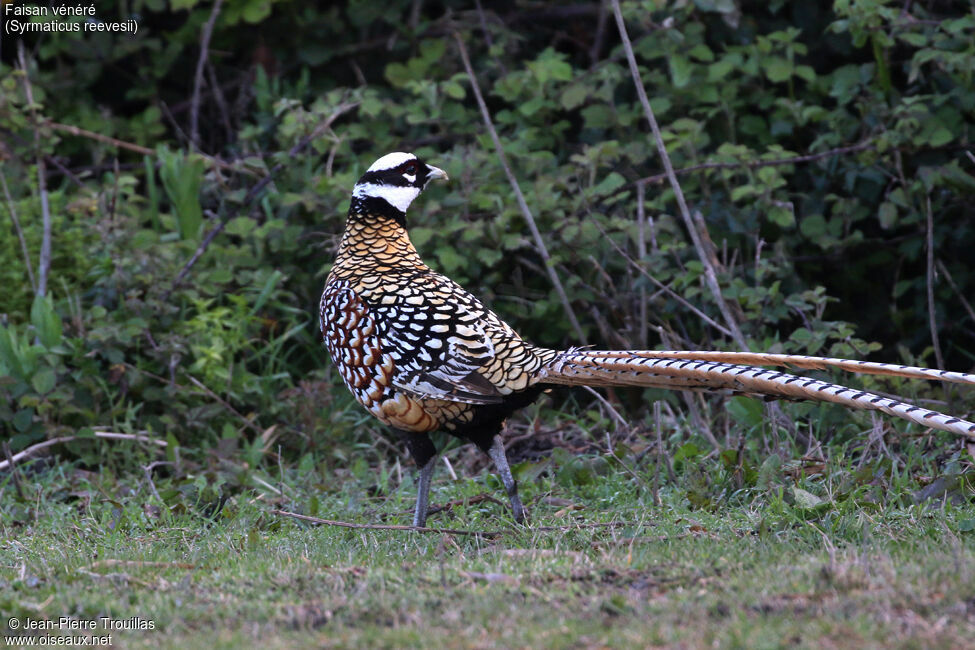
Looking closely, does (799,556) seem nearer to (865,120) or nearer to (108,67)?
(865,120)

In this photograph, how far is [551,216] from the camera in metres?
6.80

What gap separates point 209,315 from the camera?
6.59 metres

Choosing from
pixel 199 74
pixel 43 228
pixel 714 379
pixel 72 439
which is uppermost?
pixel 714 379

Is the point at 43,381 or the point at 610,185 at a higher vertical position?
the point at 610,185

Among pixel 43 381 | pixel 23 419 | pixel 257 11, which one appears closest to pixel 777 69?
pixel 257 11

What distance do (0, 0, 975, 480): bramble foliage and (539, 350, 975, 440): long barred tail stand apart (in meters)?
1.80

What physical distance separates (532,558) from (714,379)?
35.2 inches

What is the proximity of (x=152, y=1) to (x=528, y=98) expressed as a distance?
3005mm

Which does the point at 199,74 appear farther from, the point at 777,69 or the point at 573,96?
the point at 777,69

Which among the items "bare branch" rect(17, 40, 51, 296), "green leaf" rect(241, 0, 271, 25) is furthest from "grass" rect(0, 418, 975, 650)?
"green leaf" rect(241, 0, 271, 25)

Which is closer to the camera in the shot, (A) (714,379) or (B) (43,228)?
(A) (714,379)

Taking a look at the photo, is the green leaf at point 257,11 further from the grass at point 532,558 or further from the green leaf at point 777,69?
the grass at point 532,558

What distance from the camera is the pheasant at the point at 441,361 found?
4234 mm

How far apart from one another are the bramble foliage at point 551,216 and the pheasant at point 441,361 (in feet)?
5.08
